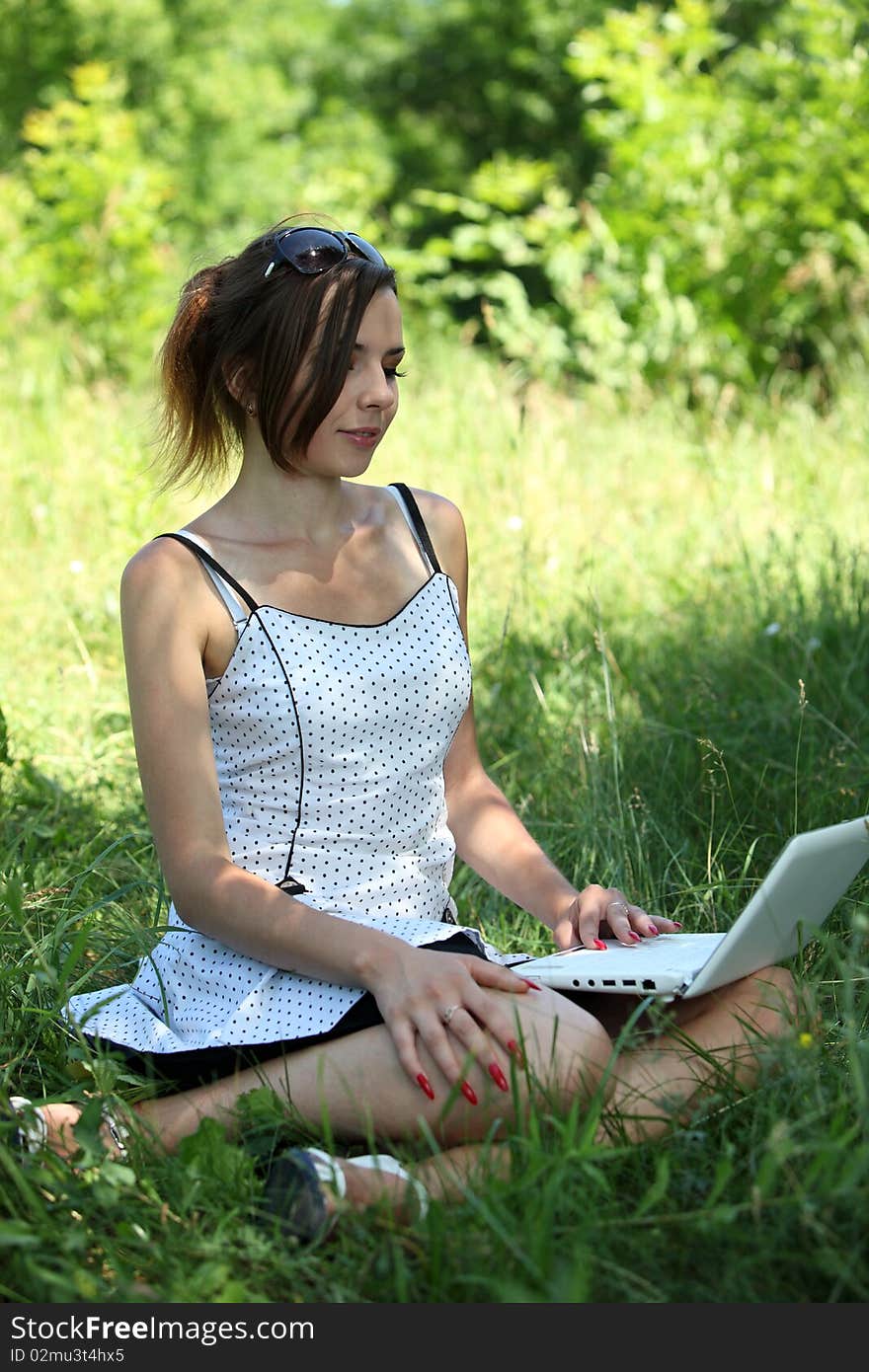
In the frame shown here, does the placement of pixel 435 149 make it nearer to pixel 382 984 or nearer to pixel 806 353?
pixel 806 353

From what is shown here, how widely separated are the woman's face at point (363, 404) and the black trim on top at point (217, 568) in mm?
207

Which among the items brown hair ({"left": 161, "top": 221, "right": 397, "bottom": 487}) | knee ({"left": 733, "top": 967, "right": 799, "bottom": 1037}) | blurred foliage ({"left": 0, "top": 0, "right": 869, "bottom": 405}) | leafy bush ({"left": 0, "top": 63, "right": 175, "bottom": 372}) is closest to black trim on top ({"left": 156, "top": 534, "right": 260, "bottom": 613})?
brown hair ({"left": 161, "top": 221, "right": 397, "bottom": 487})

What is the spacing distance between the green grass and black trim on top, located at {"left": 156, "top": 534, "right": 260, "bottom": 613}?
13.9 inches

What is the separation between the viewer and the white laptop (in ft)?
5.88

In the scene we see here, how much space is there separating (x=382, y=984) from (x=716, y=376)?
5.30 m

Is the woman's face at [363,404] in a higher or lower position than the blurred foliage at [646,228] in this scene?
lower

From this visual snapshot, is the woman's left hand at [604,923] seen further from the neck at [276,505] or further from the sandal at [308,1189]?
the neck at [276,505]

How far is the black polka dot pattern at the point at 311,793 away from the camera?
208 cm

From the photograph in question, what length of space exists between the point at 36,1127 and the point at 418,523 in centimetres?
110

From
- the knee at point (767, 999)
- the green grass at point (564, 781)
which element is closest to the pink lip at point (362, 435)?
the green grass at point (564, 781)

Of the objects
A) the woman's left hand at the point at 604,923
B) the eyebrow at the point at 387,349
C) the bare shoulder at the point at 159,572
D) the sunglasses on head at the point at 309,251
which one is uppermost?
the sunglasses on head at the point at 309,251

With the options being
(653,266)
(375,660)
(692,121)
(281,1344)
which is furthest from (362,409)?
(692,121)

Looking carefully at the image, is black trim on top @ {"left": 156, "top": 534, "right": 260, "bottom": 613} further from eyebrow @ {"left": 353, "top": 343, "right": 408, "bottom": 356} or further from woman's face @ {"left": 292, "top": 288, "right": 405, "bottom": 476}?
eyebrow @ {"left": 353, "top": 343, "right": 408, "bottom": 356}

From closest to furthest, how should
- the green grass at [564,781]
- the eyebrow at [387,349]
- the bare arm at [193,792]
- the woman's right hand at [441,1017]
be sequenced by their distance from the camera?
the green grass at [564,781], the woman's right hand at [441,1017], the bare arm at [193,792], the eyebrow at [387,349]
